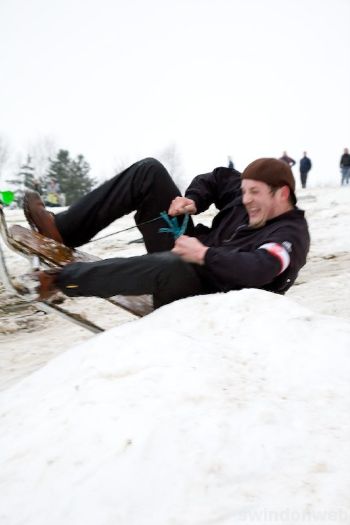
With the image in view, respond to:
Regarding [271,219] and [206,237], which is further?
[206,237]

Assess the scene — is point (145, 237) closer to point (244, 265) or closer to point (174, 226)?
point (174, 226)

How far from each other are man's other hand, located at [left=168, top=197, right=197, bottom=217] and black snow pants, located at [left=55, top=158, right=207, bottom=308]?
0.18 m

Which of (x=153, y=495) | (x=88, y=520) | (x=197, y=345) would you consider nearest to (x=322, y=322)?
(x=197, y=345)

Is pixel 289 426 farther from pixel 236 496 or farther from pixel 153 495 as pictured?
pixel 153 495

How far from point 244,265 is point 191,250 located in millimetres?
292

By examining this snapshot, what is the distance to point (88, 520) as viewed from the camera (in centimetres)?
106

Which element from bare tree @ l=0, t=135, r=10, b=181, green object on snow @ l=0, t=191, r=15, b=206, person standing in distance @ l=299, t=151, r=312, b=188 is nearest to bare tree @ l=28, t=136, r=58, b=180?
bare tree @ l=0, t=135, r=10, b=181

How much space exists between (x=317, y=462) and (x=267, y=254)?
1132 millimetres

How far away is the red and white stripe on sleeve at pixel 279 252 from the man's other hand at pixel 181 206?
665mm

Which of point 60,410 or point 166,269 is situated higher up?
point 166,269

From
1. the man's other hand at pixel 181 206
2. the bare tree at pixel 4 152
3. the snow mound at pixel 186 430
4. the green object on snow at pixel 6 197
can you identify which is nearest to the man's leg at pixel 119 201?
the man's other hand at pixel 181 206

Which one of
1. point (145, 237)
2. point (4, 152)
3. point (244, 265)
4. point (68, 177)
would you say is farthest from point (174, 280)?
point (4, 152)

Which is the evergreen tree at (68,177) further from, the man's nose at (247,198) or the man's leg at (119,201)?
the man's nose at (247,198)

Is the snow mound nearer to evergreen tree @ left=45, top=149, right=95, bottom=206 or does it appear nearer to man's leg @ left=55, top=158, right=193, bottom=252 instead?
man's leg @ left=55, top=158, right=193, bottom=252
